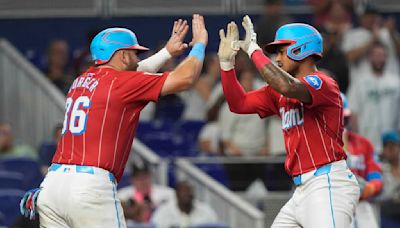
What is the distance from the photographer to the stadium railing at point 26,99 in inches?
599

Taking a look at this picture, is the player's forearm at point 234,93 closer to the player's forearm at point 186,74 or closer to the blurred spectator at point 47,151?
the player's forearm at point 186,74

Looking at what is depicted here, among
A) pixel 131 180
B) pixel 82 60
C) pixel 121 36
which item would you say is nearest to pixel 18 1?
pixel 82 60

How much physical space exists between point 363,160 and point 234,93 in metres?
2.34

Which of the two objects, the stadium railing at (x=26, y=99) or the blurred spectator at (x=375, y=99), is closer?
the stadium railing at (x=26, y=99)

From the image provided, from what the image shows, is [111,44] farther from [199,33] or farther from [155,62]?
[155,62]

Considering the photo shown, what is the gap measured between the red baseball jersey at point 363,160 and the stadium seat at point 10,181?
157 inches

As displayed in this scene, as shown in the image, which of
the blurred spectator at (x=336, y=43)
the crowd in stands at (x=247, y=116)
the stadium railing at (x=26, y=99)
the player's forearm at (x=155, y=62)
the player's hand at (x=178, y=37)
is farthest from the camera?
the blurred spectator at (x=336, y=43)

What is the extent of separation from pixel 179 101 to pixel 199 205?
128 inches

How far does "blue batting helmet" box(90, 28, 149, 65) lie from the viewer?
30.4 feet

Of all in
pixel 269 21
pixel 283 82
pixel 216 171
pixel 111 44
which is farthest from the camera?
pixel 269 21

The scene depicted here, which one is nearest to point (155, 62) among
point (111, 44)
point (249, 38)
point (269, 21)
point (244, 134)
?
point (111, 44)

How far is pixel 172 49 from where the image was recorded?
9.78 meters

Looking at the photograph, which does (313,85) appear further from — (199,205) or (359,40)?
(359,40)

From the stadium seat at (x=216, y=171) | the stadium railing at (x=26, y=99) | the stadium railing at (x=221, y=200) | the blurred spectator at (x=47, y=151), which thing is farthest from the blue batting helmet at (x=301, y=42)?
the stadium railing at (x=26, y=99)
